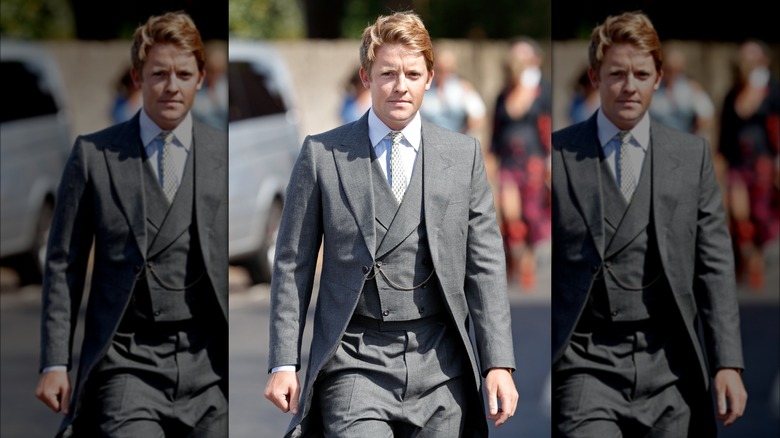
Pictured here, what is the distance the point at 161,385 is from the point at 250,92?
8.10ft

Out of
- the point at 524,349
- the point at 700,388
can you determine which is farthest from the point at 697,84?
the point at 524,349

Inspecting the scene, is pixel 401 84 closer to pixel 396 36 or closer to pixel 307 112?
pixel 396 36

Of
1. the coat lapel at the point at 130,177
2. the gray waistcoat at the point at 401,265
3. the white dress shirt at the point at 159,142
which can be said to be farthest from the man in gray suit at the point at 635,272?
the coat lapel at the point at 130,177

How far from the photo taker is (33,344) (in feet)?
13.8

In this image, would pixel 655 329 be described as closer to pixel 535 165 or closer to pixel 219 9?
pixel 219 9

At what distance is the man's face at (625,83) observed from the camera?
3840 millimetres

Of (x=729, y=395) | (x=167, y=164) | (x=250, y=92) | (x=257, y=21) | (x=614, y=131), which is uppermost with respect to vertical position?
(x=257, y=21)

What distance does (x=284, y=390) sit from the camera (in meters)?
3.19

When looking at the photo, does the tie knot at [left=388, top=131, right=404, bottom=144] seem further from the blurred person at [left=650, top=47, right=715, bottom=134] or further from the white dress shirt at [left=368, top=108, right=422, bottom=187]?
the blurred person at [left=650, top=47, right=715, bottom=134]

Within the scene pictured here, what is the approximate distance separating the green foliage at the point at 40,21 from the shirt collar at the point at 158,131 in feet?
1.64

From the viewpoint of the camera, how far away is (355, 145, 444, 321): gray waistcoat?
3.20 m

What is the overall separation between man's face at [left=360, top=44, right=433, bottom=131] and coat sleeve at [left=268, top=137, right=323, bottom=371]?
0.23 m

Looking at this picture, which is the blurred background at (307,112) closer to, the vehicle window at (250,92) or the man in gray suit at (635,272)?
the vehicle window at (250,92)

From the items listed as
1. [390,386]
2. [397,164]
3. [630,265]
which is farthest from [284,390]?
[630,265]
